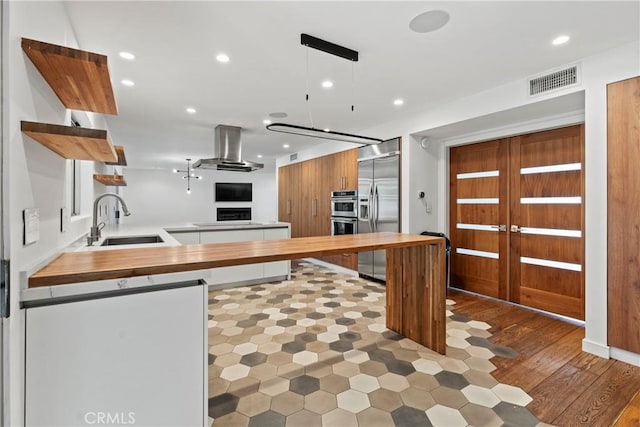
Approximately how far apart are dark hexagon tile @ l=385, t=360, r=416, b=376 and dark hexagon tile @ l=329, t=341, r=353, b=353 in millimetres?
377

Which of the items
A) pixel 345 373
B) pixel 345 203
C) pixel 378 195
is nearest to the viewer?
pixel 345 373

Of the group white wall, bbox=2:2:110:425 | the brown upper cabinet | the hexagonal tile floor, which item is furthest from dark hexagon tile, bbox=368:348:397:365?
the brown upper cabinet

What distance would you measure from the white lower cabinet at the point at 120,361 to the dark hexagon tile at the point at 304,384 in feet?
2.53

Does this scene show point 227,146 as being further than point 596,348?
Yes

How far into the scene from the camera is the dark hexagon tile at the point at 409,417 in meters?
1.69

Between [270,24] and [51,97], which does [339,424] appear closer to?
[51,97]

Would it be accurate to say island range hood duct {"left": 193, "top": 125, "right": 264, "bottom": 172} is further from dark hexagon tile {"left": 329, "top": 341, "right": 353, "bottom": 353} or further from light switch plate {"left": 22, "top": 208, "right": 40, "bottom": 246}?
light switch plate {"left": 22, "top": 208, "right": 40, "bottom": 246}

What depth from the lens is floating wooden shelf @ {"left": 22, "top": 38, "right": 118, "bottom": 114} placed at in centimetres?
116

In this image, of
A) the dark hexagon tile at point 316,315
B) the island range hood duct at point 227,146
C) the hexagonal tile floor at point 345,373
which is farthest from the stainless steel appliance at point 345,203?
the dark hexagon tile at point 316,315

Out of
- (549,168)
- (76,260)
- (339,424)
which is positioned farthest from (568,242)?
(76,260)

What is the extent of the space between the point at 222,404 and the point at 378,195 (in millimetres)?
3541

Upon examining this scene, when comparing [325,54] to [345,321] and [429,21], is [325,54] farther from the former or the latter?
[345,321]

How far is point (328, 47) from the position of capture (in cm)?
236

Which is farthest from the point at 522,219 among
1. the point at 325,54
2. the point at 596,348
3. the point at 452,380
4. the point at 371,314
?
the point at 325,54
